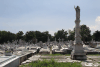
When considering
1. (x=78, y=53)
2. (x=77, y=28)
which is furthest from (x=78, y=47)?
(x=77, y=28)

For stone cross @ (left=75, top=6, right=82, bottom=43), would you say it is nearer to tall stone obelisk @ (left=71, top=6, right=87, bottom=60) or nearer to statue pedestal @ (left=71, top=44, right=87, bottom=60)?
tall stone obelisk @ (left=71, top=6, right=87, bottom=60)

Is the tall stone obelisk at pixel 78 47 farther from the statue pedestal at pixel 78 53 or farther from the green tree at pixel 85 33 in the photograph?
the green tree at pixel 85 33

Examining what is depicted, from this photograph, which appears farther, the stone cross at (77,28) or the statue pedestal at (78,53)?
the stone cross at (77,28)

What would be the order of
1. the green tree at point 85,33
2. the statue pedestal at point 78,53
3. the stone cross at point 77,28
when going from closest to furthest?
1. the statue pedestal at point 78,53
2. the stone cross at point 77,28
3. the green tree at point 85,33

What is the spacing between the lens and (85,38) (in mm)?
49438

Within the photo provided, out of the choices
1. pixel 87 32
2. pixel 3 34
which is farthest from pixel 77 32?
pixel 3 34

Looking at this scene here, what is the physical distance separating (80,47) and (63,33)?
63568mm

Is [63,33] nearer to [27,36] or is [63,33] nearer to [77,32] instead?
[27,36]

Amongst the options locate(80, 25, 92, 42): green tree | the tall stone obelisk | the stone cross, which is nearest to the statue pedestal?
the tall stone obelisk

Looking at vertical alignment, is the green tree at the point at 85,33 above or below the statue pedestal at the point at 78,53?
above

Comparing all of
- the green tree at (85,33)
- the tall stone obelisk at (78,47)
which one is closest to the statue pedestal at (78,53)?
the tall stone obelisk at (78,47)

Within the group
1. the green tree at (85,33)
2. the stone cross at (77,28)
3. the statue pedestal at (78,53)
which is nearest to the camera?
the statue pedestal at (78,53)

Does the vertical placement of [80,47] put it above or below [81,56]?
above

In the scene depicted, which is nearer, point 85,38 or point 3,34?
point 85,38
